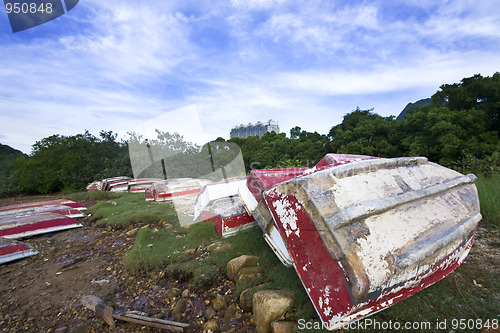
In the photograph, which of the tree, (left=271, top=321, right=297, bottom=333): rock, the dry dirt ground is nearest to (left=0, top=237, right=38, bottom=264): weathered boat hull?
the dry dirt ground

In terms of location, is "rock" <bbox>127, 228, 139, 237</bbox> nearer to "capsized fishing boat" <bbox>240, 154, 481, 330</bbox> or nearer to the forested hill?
"capsized fishing boat" <bbox>240, 154, 481, 330</bbox>

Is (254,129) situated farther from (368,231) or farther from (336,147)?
(368,231)

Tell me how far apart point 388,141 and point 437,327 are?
1141cm

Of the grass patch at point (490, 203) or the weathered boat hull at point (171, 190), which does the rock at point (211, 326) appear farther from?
the weathered boat hull at point (171, 190)

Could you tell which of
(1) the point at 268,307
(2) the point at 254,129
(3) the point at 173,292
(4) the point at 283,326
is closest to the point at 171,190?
(3) the point at 173,292

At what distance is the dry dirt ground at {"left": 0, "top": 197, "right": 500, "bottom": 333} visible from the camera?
218cm

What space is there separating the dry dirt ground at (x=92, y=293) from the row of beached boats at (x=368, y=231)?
30.9 inches

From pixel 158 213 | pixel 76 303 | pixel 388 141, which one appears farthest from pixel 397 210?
pixel 388 141

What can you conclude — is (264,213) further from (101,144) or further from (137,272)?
(101,144)

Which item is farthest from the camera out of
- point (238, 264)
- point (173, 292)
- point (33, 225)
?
point (33, 225)

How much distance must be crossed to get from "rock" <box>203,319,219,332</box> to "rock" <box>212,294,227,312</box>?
0.59 ft

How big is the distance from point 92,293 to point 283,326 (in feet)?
7.74

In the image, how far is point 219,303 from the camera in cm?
223

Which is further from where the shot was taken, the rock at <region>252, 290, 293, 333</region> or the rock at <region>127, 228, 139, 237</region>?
the rock at <region>127, 228, 139, 237</region>
